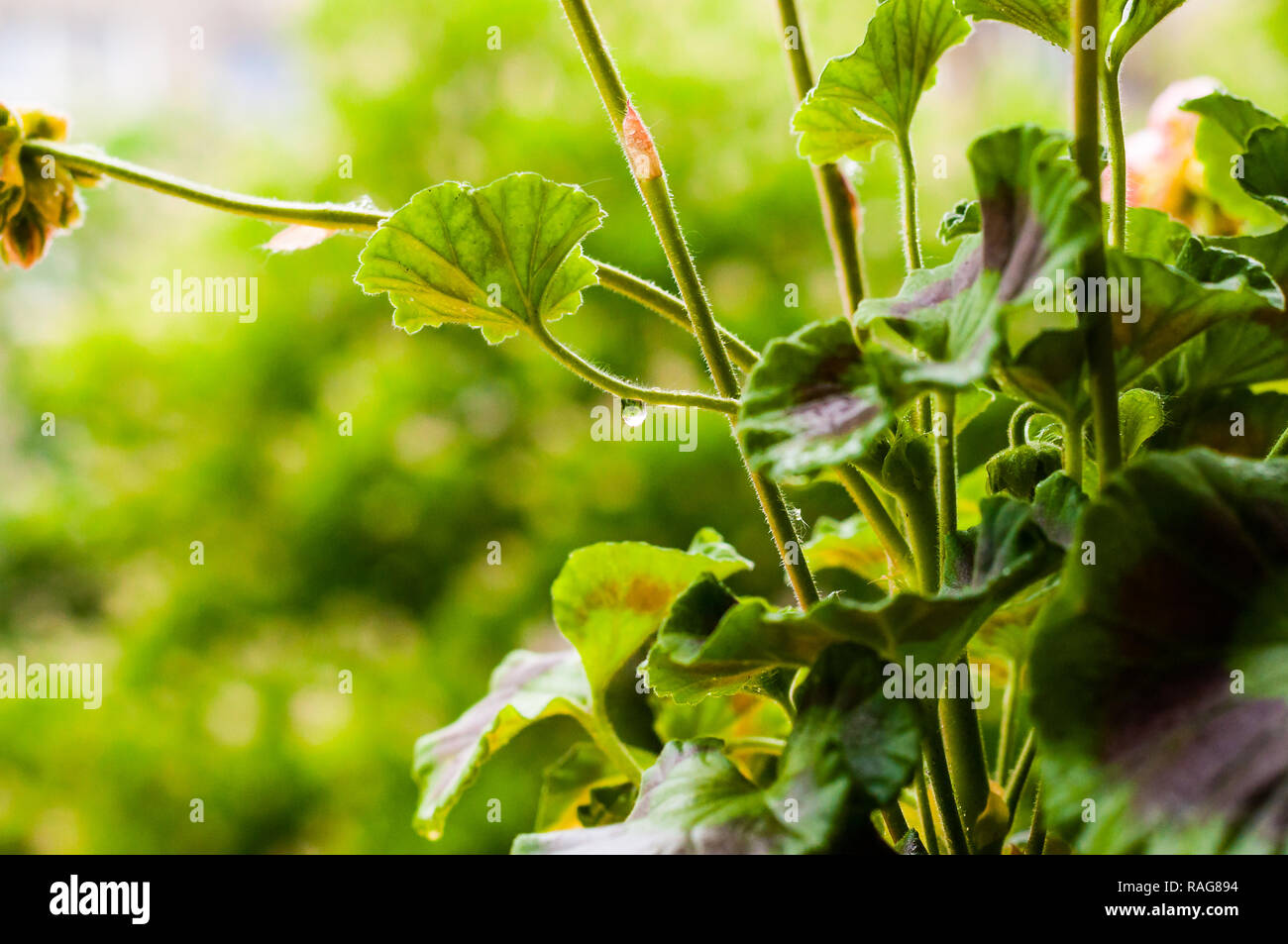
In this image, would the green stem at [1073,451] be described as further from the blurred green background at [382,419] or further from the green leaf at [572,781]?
the blurred green background at [382,419]

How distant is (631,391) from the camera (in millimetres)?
331

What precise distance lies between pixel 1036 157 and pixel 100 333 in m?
2.55

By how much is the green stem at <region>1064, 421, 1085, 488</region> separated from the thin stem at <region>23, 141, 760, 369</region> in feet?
0.37

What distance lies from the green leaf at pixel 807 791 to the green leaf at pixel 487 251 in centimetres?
16

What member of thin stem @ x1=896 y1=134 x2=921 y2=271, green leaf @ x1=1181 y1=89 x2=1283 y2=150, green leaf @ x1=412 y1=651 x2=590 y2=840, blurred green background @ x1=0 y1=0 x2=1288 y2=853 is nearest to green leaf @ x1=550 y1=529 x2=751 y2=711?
green leaf @ x1=412 y1=651 x2=590 y2=840

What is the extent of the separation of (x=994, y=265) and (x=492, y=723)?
0.90ft

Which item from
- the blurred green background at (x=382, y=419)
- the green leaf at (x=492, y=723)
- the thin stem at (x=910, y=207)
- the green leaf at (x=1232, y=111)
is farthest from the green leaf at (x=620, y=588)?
the blurred green background at (x=382, y=419)

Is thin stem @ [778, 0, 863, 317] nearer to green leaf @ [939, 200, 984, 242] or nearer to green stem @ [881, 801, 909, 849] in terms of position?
green leaf @ [939, 200, 984, 242]

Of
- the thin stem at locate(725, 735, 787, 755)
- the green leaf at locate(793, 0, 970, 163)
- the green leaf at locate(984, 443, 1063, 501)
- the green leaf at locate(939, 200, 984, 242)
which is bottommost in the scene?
the thin stem at locate(725, 735, 787, 755)

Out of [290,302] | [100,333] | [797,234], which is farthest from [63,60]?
[797,234]

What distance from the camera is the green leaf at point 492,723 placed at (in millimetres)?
413

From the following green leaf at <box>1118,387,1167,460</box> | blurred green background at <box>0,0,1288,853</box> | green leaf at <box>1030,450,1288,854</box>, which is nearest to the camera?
green leaf at <box>1030,450,1288,854</box>

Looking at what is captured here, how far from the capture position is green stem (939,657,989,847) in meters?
0.34
